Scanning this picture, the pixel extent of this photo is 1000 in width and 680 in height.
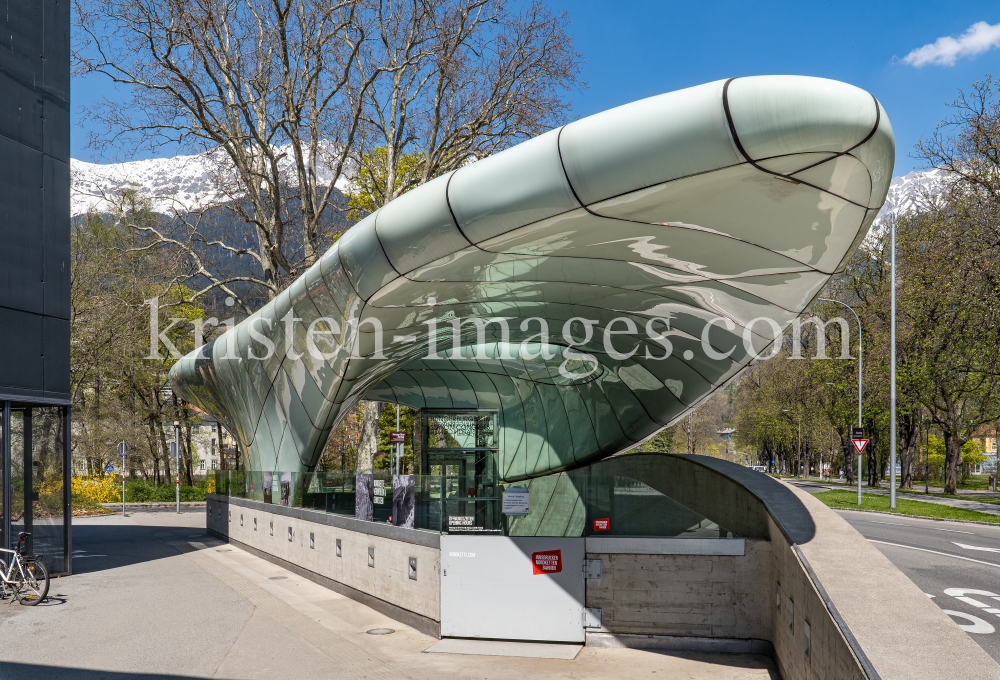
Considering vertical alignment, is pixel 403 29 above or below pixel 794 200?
above

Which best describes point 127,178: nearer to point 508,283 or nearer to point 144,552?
point 144,552

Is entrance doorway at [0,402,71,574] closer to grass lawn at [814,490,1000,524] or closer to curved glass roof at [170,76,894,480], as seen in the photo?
curved glass roof at [170,76,894,480]

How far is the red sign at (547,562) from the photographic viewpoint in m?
9.99

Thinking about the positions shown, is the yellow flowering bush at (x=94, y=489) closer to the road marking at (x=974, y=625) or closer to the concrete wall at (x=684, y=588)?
the concrete wall at (x=684, y=588)

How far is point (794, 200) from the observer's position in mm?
6582

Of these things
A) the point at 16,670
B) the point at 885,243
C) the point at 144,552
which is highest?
the point at 885,243

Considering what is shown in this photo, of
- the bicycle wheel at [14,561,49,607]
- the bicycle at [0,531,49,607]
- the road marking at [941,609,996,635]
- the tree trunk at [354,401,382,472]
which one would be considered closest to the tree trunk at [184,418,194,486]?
the tree trunk at [354,401,382,472]

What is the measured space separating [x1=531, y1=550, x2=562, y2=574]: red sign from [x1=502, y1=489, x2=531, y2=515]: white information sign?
24.7 inches

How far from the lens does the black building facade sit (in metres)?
13.5

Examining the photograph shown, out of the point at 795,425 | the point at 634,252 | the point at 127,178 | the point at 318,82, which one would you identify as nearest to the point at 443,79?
the point at 318,82

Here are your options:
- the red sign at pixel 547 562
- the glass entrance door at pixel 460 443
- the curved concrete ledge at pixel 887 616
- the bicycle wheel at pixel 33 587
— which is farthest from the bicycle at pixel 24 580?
the glass entrance door at pixel 460 443

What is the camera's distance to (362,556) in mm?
12664

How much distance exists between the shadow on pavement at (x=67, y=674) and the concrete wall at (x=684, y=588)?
486 centimetres

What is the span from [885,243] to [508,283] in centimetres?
3380
